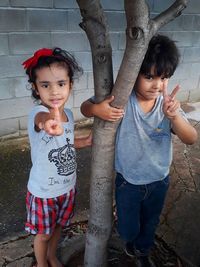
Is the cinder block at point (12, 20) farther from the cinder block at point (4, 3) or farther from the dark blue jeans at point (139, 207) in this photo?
the dark blue jeans at point (139, 207)

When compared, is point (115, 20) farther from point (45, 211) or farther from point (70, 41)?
point (45, 211)

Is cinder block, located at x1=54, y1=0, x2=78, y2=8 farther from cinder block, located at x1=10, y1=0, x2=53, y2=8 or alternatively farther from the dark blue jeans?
the dark blue jeans

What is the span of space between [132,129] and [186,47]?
10.7 ft

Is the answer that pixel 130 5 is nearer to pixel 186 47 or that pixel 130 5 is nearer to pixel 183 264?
pixel 183 264

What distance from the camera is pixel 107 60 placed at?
1.39 m

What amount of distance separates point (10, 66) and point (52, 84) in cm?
190

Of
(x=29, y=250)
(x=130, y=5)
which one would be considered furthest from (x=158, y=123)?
(x=29, y=250)

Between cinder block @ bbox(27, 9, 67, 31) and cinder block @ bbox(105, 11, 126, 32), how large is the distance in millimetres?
561

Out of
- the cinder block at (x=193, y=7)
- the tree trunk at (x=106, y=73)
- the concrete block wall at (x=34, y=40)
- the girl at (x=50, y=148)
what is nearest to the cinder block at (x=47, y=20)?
the concrete block wall at (x=34, y=40)

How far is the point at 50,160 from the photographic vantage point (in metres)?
1.66

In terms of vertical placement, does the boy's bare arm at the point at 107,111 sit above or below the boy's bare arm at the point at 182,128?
above

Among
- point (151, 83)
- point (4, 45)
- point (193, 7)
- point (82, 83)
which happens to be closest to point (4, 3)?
point (4, 45)

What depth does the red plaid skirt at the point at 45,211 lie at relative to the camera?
171 cm

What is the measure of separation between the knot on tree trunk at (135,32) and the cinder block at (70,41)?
2249 millimetres
